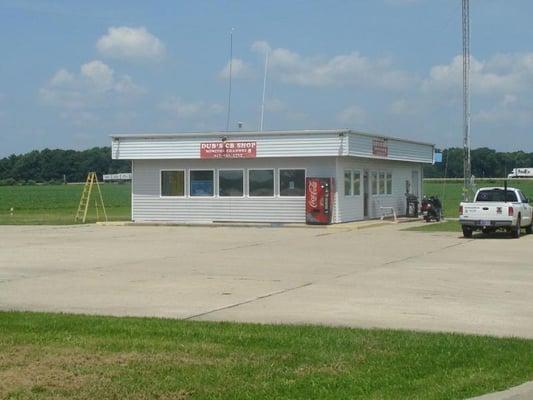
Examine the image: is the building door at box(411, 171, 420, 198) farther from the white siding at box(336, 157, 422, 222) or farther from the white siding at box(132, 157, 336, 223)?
the white siding at box(132, 157, 336, 223)

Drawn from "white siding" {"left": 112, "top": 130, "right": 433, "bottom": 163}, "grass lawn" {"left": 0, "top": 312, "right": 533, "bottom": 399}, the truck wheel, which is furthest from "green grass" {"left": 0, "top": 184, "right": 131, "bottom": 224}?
"grass lawn" {"left": 0, "top": 312, "right": 533, "bottom": 399}

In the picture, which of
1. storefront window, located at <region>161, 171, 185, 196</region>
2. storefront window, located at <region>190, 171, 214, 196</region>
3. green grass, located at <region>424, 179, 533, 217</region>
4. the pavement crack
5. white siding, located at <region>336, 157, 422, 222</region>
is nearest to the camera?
the pavement crack

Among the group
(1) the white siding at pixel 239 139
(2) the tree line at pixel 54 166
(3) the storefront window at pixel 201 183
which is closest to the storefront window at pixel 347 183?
(1) the white siding at pixel 239 139

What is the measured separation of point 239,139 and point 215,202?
9.61ft

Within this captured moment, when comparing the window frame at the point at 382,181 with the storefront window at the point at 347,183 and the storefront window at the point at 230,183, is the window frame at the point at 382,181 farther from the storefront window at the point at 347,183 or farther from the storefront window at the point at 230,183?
the storefront window at the point at 230,183

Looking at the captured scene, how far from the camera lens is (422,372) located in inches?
297

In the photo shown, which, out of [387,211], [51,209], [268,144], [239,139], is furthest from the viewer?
[51,209]

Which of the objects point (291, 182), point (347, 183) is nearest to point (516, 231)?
point (347, 183)

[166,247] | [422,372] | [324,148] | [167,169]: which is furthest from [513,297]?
[167,169]

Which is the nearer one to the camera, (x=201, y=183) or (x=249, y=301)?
(x=249, y=301)

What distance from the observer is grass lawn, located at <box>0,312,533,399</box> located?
677cm

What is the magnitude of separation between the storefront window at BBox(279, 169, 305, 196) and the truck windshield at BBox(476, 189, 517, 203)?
7.37m

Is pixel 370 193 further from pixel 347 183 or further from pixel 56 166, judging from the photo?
pixel 56 166

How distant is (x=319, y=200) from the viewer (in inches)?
1284
